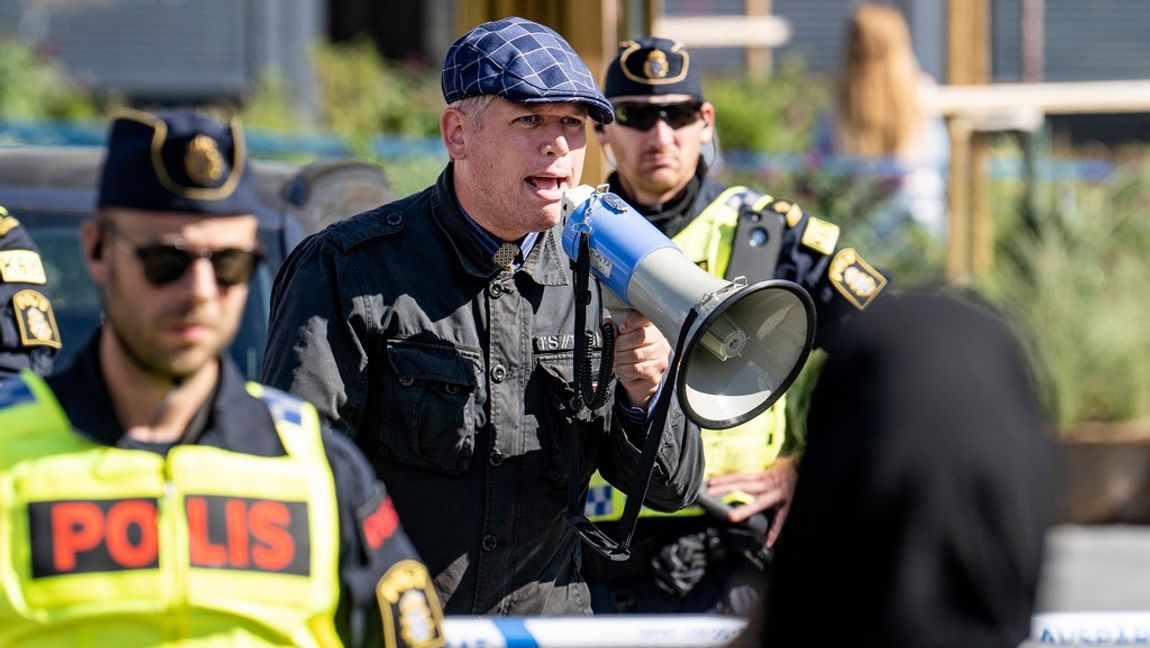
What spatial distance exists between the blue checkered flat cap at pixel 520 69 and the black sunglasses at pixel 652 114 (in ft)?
3.91

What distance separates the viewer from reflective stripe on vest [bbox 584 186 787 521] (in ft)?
16.1

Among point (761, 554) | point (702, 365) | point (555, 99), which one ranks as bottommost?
point (761, 554)

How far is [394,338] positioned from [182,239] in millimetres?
1205

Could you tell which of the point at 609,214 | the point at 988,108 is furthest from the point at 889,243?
the point at 609,214

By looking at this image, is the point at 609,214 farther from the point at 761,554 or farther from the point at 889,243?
the point at 889,243

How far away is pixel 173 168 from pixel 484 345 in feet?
4.31

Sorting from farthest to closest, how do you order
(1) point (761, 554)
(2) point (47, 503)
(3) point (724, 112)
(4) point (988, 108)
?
(3) point (724, 112), (4) point (988, 108), (1) point (761, 554), (2) point (47, 503)

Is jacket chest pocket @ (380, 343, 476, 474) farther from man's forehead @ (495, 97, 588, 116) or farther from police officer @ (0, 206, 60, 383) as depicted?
police officer @ (0, 206, 60, 383)

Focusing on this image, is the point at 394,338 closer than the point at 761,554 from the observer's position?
Yes

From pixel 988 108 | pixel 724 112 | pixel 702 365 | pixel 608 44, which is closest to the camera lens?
pixel 702 365

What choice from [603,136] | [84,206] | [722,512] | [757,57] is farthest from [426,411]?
[757,57]

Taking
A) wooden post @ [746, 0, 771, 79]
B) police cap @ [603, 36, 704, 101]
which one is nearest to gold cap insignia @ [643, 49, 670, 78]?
police cap @ [603, 36, 704, 101]

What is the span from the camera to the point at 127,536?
2.63 m

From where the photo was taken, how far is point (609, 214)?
3895 millimetres
